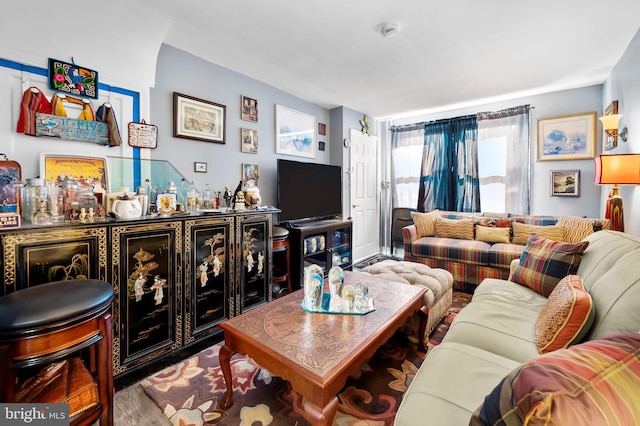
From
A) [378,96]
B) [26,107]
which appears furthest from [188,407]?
[378,96]

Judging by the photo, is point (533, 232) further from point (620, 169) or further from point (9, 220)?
point (9, 220)

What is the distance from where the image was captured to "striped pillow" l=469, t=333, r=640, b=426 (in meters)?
0.45

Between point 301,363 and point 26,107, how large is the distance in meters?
2.20

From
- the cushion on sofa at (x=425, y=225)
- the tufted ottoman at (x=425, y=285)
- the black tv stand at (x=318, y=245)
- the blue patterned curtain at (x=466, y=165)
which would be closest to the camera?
the tufted ottoman at (x=425, y=285)

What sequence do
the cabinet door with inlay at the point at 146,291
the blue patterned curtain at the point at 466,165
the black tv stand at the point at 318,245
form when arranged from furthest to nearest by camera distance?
1. the blue patterned curtain at the point at 466,165
2. the black tv stand at the point at 318,245
3. the cabinet door with inlay at the point at 146,291

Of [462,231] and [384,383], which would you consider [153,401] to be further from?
[462,231]

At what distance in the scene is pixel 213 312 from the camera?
2.26 meters

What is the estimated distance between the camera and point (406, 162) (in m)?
5.09

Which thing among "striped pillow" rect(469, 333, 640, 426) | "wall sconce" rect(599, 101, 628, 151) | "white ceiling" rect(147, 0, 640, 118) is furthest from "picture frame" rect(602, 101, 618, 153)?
"striped pillow" rect(469, 333, 640, 426)

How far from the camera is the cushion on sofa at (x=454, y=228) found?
378cm

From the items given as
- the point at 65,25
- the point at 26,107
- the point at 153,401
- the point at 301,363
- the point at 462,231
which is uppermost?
the point at 65,25

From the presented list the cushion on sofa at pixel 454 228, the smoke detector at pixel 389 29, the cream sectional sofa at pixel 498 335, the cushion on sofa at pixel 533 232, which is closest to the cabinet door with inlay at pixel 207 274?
the cream sectional sofa at pixel 498 335

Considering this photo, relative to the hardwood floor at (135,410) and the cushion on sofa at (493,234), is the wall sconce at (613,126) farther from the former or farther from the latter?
the hardwood floor at (135,410)

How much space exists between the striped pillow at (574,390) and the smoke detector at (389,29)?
2325mm
